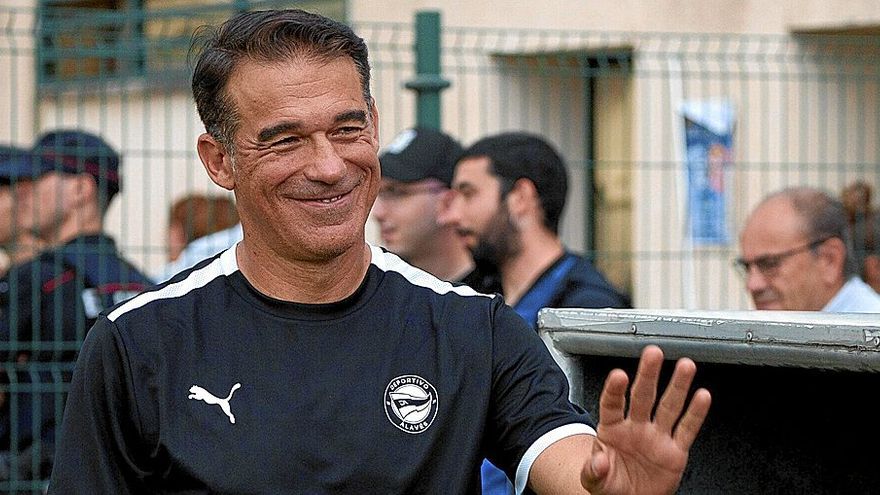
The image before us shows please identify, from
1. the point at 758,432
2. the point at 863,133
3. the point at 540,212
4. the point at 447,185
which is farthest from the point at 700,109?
the point at 758,432

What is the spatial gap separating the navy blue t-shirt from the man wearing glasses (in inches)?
100.0

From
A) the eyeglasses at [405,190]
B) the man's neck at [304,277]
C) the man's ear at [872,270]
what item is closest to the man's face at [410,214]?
the eyeglasses at [405,190]

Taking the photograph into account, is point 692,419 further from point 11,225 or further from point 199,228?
point 199,228

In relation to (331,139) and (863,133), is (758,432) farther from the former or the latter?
(863,133)

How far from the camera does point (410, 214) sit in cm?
592

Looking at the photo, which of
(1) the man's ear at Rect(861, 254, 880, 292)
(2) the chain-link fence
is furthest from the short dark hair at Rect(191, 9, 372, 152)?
(1) the man's ear at Rect(861, 254, 880, 292)

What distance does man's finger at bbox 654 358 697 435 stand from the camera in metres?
1.99

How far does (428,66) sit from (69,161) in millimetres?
1459

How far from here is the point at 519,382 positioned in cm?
252

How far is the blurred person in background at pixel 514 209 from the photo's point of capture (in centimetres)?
510

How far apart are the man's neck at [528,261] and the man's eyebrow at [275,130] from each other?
2.62 m

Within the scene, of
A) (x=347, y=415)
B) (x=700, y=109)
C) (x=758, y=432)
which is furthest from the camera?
(x=700, y=109)

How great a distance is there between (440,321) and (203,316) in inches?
14.7

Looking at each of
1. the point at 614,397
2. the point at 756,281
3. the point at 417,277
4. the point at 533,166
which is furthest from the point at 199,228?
the point at 614,397
